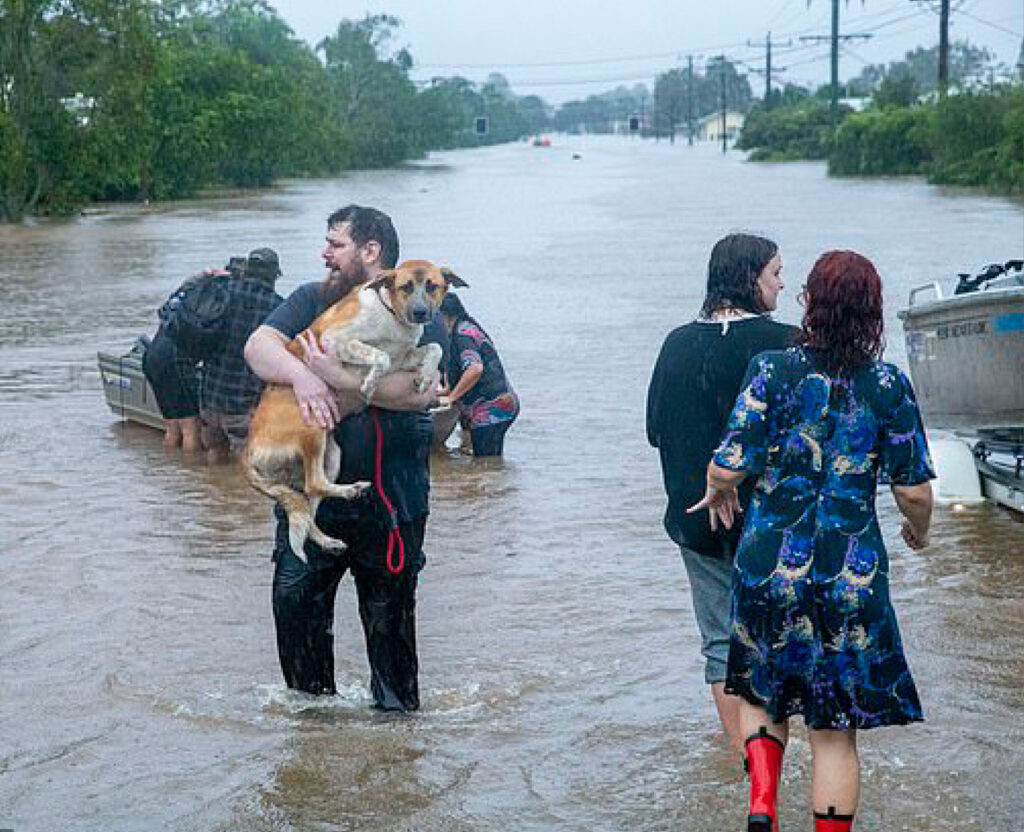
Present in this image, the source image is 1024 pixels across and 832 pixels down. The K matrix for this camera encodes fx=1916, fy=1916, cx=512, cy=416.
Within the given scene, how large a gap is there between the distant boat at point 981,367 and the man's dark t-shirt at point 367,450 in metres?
4.10

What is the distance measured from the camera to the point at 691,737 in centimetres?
654

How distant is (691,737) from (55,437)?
26.0 ft

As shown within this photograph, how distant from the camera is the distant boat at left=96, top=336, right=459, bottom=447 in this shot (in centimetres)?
1323

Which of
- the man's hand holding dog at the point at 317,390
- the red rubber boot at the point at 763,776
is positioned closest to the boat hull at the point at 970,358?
the man's hand holding dog at the point at 317,390

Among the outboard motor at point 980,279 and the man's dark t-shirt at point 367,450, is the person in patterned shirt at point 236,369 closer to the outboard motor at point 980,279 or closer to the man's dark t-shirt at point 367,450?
the outboard motor at point 980,279

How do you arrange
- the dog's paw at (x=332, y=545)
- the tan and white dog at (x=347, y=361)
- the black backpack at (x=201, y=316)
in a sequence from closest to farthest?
the tan and white dog at (x=347, y=361) < the dog's paw at (x=332, y=545) < the black backpack at (x=201, y=316)

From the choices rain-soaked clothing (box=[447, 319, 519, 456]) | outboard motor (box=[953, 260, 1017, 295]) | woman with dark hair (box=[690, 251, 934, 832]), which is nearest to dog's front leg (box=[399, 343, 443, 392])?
woman with dark hair (box=[690, 251, 934, 832])

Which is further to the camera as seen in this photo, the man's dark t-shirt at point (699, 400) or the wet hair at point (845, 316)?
the man's dark t-shirt at point (699, 400)

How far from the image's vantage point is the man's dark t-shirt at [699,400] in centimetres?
546

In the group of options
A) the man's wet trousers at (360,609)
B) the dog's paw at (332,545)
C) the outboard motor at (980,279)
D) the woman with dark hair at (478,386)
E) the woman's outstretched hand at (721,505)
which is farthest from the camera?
the woman with dark hair at (478,386)

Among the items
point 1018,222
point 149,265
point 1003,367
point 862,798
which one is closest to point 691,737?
point 862,798

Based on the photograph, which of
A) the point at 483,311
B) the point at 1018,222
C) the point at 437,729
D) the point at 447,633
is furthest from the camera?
the point at 1018,222

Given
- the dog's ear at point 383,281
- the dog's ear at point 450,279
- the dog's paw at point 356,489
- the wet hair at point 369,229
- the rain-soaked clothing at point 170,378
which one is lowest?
the rain-soaked clothing at point 170,378

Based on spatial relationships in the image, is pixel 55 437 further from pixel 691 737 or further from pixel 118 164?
pixel 118 164
